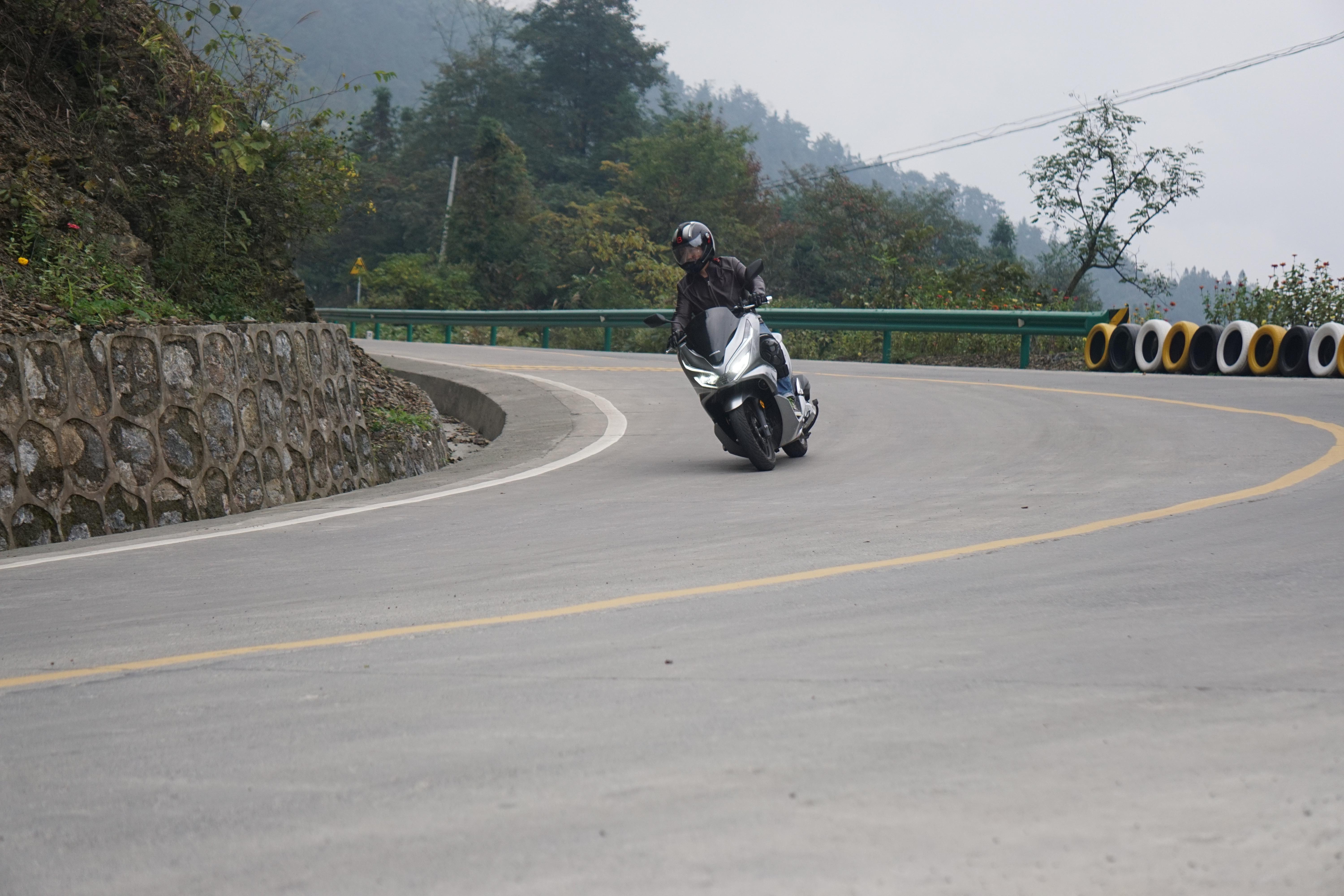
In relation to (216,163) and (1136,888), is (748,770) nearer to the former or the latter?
(1136,888)

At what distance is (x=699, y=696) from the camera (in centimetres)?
370

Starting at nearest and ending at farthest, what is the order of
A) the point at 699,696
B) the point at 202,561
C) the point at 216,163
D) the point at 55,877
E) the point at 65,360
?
the point at 55,877, the point at 699,696, the point at 202,561, the point at 65,360, the point at 216,163

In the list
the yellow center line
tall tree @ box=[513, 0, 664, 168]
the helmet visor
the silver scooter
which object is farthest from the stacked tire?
tall tree @ box=[513, 0, 664, 168]

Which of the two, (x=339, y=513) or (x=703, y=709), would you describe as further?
(x=339, y=513)

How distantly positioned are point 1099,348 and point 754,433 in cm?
1202

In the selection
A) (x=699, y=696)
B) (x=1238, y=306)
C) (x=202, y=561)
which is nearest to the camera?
(x=699, y=696)

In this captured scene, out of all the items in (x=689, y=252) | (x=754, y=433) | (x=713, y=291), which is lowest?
(x=754, y=433)

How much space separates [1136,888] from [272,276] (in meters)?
12.1

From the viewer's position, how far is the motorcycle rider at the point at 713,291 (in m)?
9.57

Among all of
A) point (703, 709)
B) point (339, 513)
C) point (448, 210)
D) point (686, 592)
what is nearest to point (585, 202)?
point (448, 210)

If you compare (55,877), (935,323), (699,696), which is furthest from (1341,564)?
(935,323)

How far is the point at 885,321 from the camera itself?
2259 cm

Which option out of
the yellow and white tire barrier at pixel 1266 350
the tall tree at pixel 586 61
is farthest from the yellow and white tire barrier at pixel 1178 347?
the tall tree at pixel 586 61

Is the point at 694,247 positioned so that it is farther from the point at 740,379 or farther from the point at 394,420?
the point at 394,420
